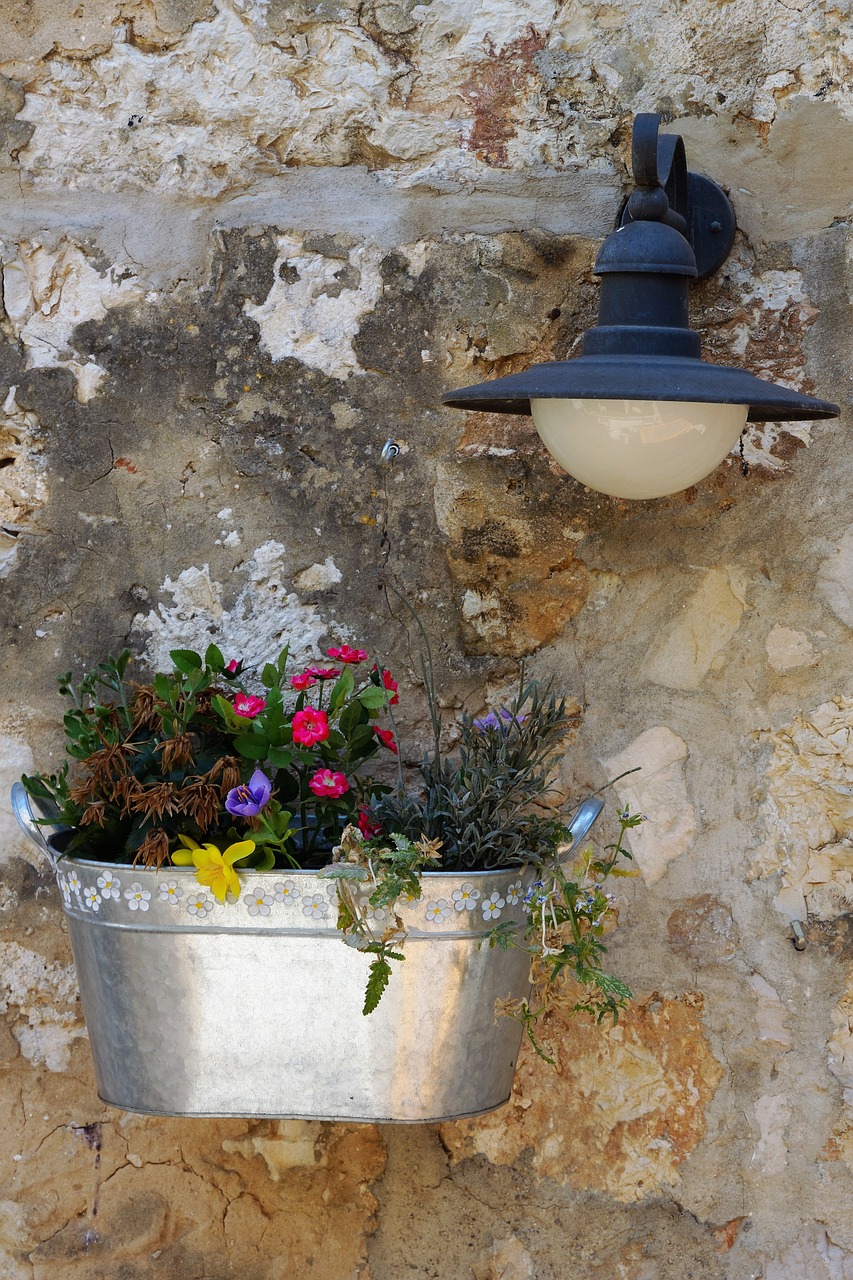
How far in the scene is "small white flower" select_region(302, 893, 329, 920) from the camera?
43.9 inches

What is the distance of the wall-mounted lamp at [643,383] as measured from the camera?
108 cm

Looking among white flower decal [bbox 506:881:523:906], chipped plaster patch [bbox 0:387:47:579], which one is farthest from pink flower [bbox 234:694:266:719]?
chipped plaster patch [bbox 0:387:47:579]

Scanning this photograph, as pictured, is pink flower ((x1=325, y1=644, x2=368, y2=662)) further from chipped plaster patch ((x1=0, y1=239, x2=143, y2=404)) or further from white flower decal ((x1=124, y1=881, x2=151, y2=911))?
chipped plaster patch ((x1=0, y1=239, x2=143, y2=404))

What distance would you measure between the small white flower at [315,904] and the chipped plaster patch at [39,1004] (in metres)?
0.47

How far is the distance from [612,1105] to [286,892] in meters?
0.54

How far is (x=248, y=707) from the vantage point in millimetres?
1162

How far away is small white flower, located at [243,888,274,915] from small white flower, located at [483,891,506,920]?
216 millimetres

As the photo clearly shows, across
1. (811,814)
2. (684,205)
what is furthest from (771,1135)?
(684,205)

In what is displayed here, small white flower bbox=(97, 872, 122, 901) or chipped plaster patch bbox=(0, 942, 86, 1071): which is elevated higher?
small white flower bbox=(97, 872, 122, 901)

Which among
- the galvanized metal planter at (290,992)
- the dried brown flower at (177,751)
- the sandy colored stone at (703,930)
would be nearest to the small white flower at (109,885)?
the galvanized metal planter at (290,992)

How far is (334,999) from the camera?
1.13 meters

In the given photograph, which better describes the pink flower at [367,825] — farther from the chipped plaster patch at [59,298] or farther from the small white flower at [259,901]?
the chipped plaster patch at [59,298]

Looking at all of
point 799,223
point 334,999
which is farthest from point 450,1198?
point 799,223

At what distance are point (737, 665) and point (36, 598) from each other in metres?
0.88
